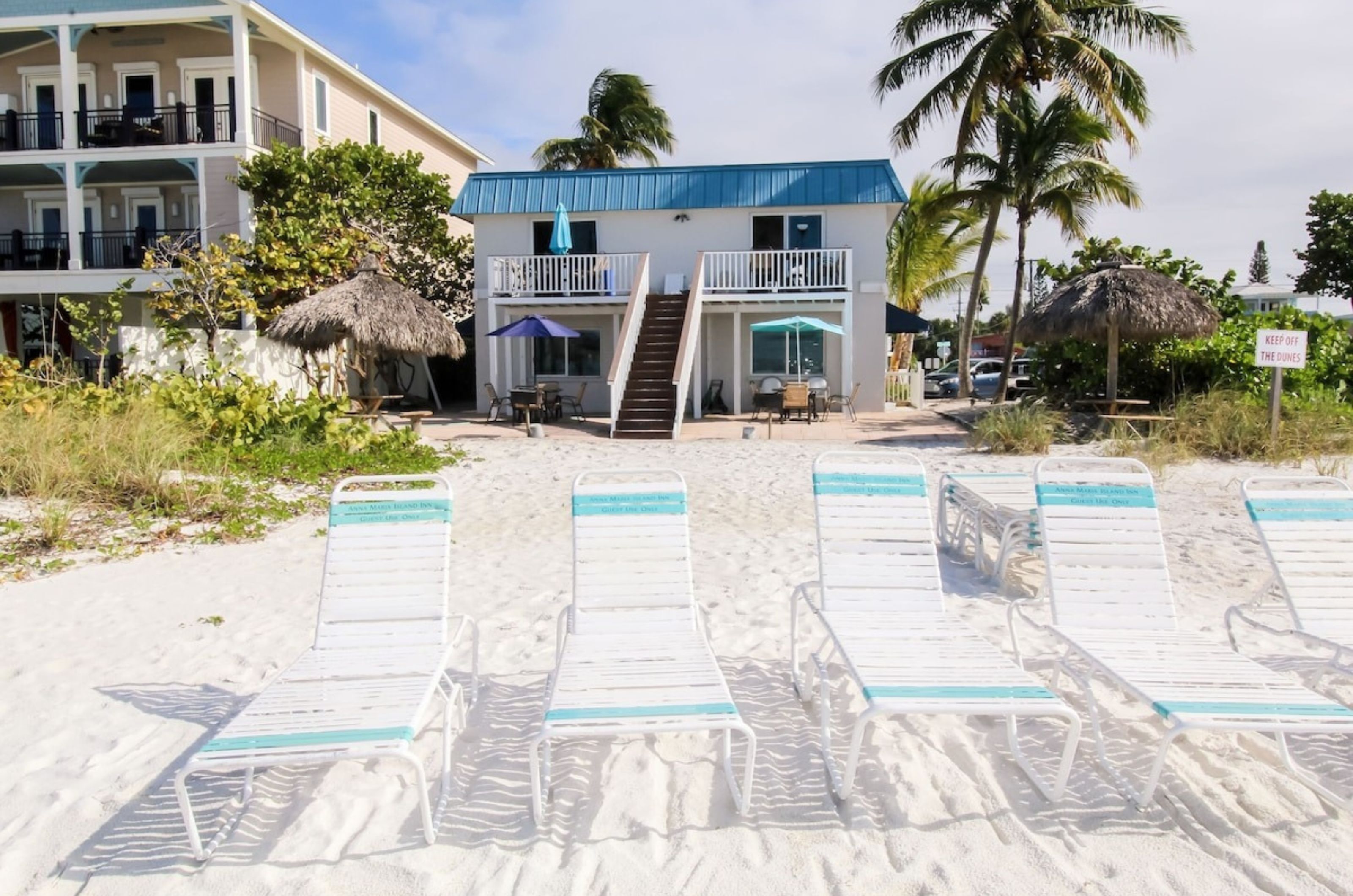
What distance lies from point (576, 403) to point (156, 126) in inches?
480

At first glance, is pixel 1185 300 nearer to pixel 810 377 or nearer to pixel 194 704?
pixel 810 377

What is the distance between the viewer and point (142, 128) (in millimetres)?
20750

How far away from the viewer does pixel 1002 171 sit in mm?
20625

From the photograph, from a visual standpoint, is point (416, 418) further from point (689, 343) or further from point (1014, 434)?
point (1014, 434)

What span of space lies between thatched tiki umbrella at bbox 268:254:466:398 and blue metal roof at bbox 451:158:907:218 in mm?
6155

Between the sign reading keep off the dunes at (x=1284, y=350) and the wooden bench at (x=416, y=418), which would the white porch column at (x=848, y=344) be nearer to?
the sign reading keep off the dunes at (x=1284, y=350)

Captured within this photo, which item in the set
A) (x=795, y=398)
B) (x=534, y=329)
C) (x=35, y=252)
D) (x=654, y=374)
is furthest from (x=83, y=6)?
(x=795, y=398)

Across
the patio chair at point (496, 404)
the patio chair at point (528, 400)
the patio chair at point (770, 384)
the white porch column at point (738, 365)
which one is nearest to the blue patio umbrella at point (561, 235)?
the patio chair at point (496, 404)

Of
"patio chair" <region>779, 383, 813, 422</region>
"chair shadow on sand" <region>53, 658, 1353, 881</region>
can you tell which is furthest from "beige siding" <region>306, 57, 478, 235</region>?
"chair shadow on sand" <region>53, 658, 1353, 881</region>

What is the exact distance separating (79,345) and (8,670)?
73.6 feet

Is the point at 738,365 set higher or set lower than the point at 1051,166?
lower

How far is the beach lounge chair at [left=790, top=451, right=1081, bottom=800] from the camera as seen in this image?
317cm

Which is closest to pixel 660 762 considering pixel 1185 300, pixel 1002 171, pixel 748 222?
pixel 1185 300

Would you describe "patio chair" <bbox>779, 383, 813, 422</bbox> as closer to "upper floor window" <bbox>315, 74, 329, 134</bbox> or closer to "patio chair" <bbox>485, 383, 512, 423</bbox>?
"patio chair" <bbox>485, 383, 512, 423</bbox>
